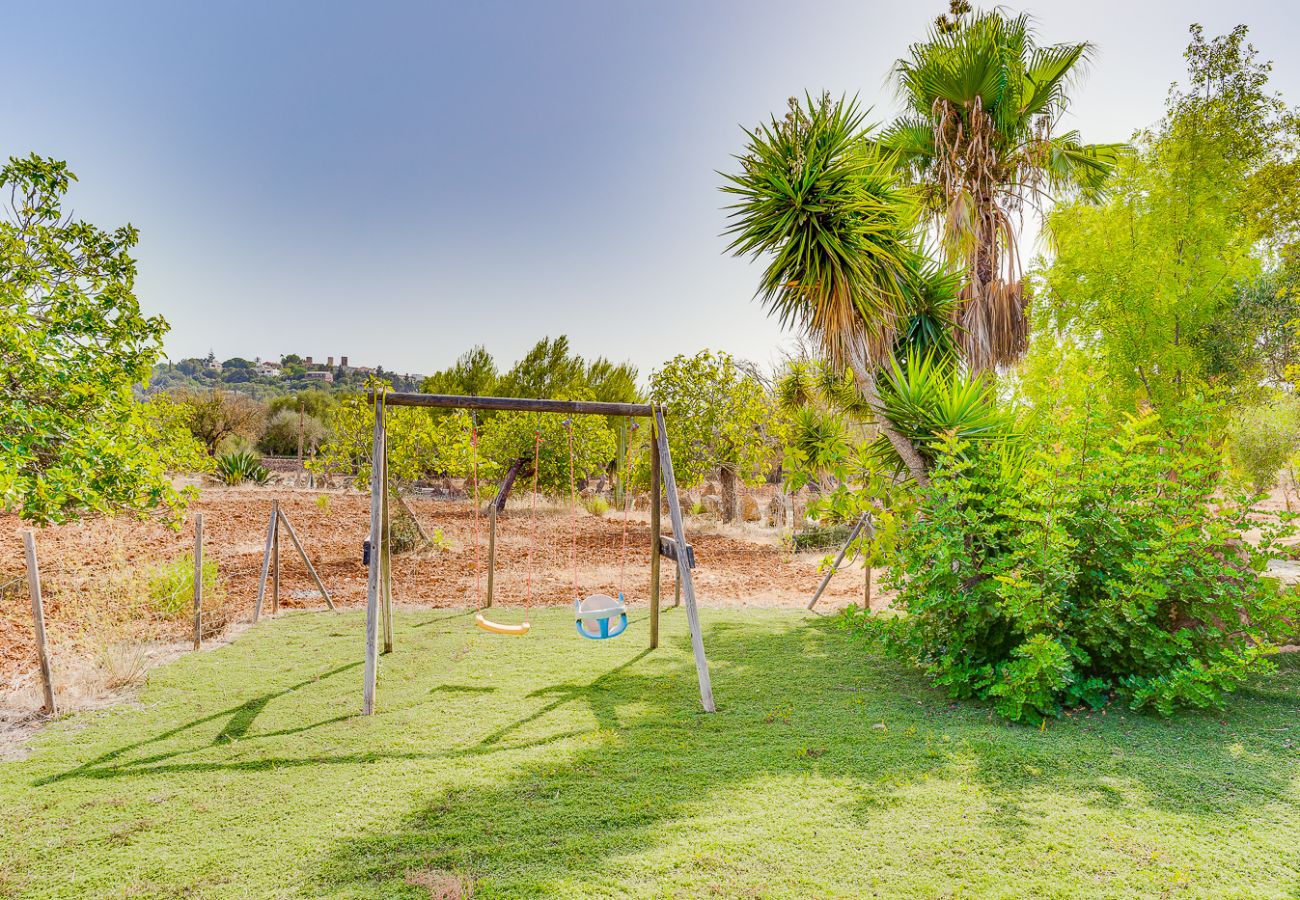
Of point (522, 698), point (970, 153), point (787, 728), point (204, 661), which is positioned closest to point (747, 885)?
point (787, 728)

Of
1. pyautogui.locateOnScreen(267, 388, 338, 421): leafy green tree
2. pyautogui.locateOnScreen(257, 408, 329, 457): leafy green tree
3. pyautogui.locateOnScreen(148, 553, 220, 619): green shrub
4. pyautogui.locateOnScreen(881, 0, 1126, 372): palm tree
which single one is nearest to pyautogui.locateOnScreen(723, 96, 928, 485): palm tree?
pyautogui.locateOnScreen(881, 0, 1126, 372): palm tree

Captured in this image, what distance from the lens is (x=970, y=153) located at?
8.45 m

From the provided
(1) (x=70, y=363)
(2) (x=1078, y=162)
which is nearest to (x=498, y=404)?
(1) (x=70, y=363)

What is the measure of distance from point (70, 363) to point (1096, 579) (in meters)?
Answer: 7.87

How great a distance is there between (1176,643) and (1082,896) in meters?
2.69

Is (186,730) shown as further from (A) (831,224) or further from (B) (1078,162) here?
(B) (1078,162)

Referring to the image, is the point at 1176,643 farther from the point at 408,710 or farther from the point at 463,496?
the point at 463,496

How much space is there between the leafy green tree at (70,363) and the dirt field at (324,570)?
1.77 meters

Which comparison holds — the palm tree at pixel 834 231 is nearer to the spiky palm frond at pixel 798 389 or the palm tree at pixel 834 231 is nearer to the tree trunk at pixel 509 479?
the spiky palm frond at pixel 798 389

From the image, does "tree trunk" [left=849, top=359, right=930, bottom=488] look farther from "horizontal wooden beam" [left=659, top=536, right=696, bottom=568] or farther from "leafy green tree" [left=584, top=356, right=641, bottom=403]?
"leafy green tree" [left=584, top=356, right=641, bottom=403]

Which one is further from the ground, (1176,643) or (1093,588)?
(1093,588)

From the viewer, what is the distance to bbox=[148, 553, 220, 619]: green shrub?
7.01m

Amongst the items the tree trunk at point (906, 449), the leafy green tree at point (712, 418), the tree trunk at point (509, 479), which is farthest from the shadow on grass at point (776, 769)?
the leafy green tree at point (712, 418)

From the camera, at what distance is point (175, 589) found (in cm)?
711
